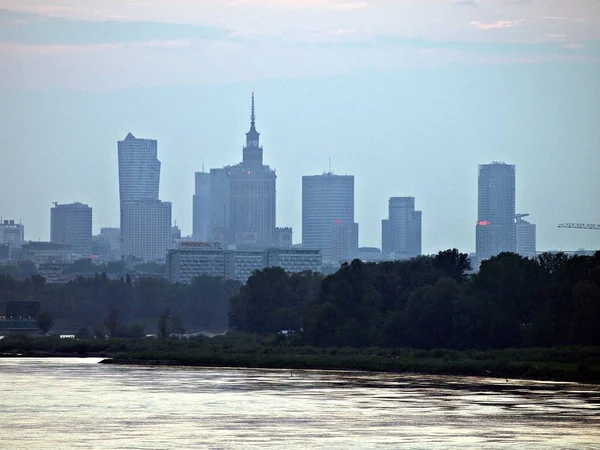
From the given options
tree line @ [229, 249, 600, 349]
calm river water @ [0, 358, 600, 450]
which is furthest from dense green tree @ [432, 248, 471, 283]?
calm river water @ [0, 358, 600, 450]

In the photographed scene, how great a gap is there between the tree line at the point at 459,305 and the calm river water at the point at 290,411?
675 inches

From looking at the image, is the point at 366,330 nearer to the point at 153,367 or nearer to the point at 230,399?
the point at 153,367

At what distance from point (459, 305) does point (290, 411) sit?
173 feet

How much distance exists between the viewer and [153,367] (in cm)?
14225

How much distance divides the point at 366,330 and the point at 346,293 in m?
4.37

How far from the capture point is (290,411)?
90.6m

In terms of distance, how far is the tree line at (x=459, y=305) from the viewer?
136 meters

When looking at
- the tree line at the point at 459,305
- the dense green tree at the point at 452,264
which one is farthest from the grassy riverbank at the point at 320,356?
the dense green tree at the point at 452,264

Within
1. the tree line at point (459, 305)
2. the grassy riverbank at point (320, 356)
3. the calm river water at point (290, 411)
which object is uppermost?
the tree line at point (459, 305)

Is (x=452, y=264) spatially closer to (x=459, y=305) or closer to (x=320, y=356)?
(x=459, y=305)

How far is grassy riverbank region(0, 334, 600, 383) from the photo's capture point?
4808 inches

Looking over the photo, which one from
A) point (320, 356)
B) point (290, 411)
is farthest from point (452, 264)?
point (290, 411)

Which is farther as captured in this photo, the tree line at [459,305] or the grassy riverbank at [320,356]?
the tree line at [459,305]

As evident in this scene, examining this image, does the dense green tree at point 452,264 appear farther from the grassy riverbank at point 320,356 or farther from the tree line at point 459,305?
the grassy riverbank at point 320,356
